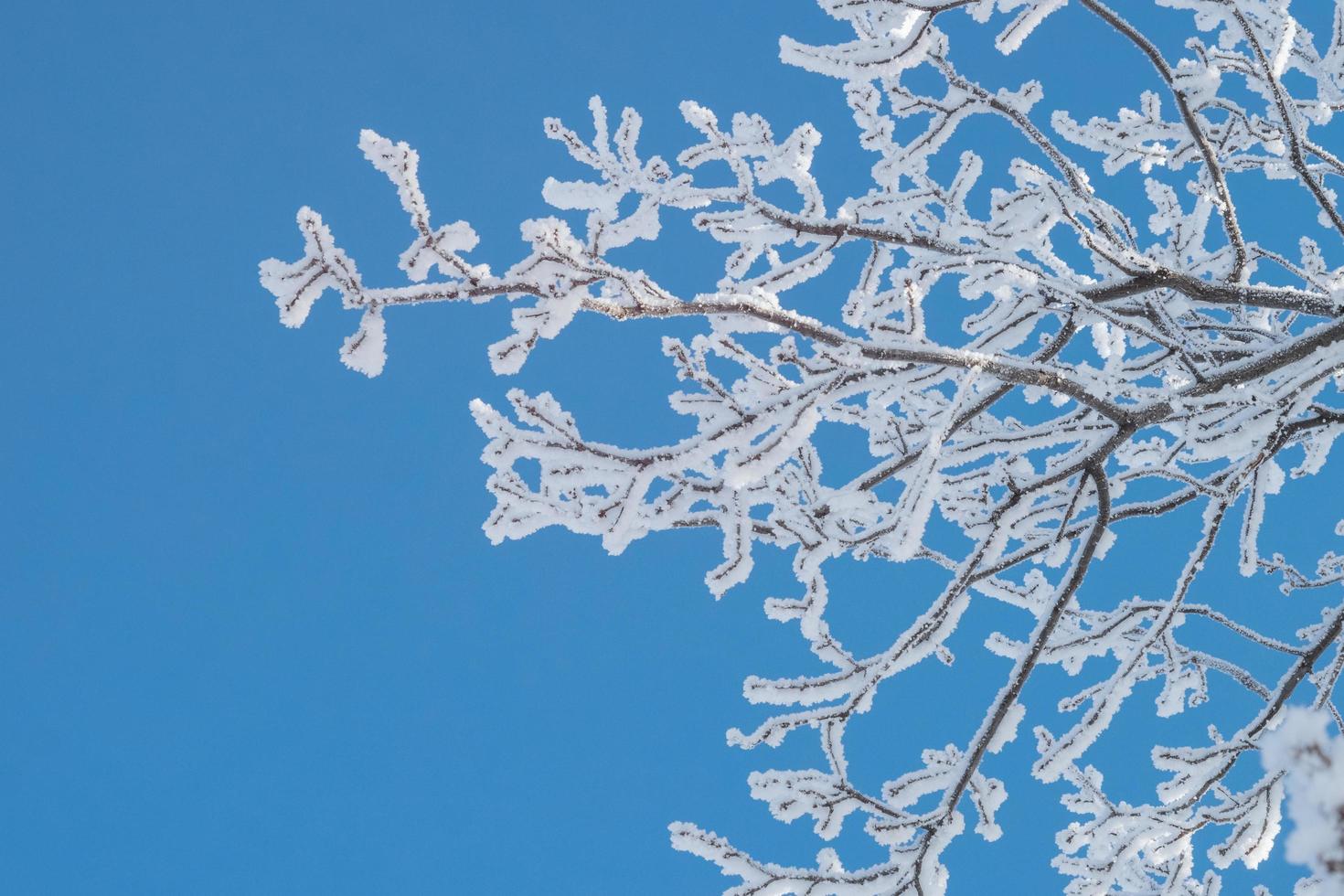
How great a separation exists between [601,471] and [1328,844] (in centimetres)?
142

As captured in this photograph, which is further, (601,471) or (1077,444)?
(1077,444)

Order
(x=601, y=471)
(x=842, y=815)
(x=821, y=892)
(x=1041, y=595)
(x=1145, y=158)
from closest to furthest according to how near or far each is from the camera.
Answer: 1. (x=601, y=471)
2. (x=821, y=892)
3. (x=842, y=815)
4. (x=1041, y=595)
5. (x=1145, y=158)

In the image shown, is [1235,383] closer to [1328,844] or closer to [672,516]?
[672,516]

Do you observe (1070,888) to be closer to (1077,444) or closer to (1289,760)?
(1077,444)

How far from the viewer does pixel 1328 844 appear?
0.78 metres

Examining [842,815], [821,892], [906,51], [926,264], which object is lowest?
[821,892]

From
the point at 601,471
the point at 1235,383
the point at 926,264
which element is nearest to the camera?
the point at 601,471

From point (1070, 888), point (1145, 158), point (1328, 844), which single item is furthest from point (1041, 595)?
point (1328, 844)

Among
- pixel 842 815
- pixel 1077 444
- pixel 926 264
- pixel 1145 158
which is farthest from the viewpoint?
pixel 1145 158

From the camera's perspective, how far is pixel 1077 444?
3424 millimetres

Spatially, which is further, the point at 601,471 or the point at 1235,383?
the point at 1235,383

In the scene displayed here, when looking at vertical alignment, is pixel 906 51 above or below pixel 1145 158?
below

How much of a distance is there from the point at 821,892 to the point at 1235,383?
6.65 ft

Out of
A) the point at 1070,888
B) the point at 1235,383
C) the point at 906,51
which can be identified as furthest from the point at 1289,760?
the point at 1070,888
